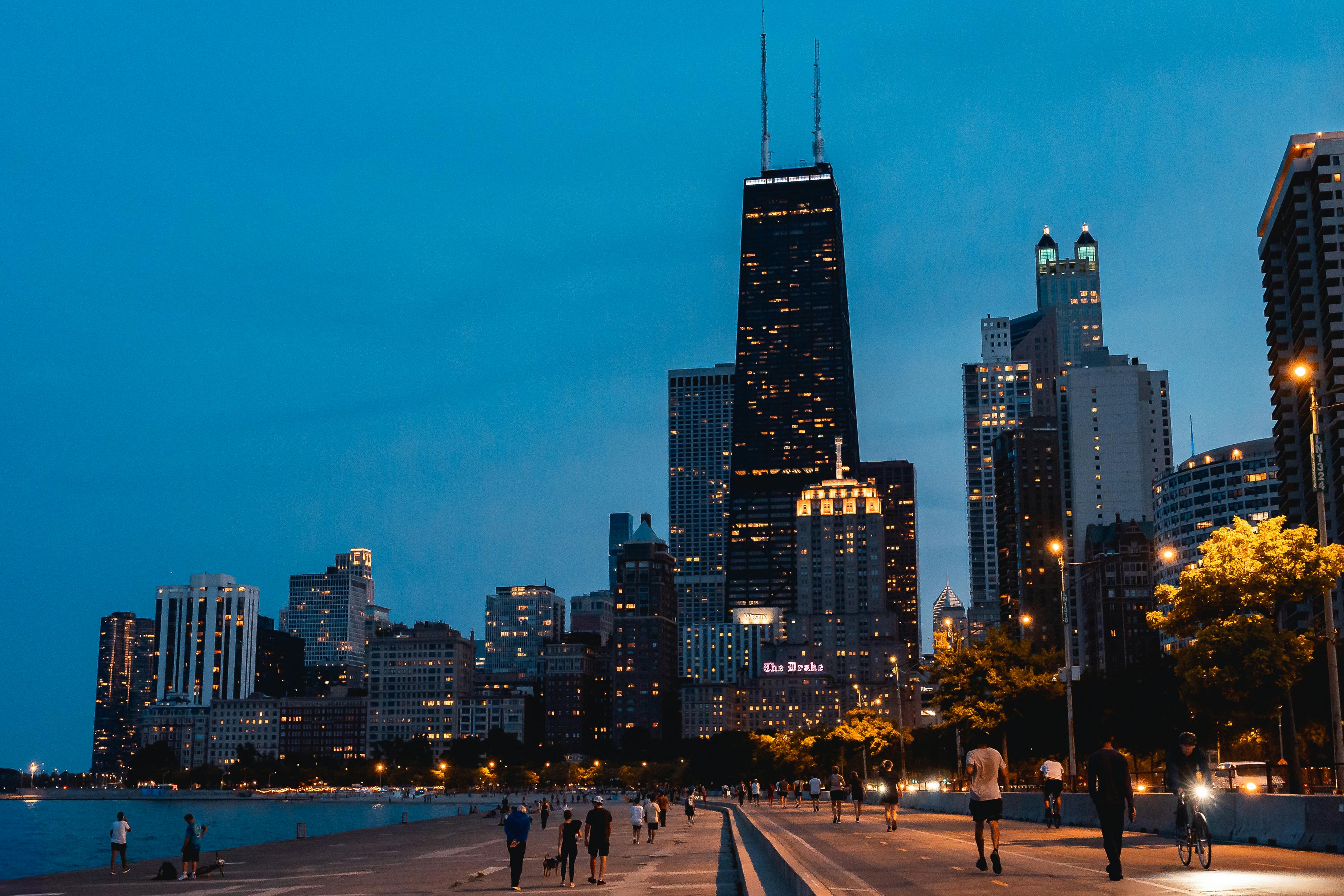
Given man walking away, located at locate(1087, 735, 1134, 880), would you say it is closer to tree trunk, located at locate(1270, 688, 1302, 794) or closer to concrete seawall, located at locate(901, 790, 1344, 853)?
concrete seawall, located at locate(901, 790, 1344, 853)

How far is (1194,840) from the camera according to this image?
23391 mm

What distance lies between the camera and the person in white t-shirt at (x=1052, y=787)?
40.4 metres

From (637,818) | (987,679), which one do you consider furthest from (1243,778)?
(637,818)

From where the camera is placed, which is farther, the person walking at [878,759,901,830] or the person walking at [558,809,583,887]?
the person walking at [878,759,901,830]

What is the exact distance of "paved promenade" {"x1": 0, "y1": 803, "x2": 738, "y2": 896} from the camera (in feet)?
110

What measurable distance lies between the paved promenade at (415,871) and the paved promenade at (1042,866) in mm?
3166

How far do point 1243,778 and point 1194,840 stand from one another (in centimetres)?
3547

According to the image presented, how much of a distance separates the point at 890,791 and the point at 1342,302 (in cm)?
17023

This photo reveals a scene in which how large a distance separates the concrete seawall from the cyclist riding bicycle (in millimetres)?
2611

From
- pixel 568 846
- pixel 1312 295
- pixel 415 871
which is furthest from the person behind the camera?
pixel 1312 295

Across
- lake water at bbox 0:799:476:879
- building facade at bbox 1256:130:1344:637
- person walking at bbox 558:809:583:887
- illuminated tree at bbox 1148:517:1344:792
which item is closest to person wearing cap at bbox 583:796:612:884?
person walking at bbox 558:809:583:887

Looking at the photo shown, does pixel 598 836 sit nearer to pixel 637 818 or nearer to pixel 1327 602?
pixel 1327 602

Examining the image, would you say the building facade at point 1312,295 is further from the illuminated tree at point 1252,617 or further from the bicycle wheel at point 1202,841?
the bicycle wheel at point 1202,841

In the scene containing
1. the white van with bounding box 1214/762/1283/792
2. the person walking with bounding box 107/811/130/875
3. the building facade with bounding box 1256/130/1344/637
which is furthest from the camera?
the building facade with bounding box 1256/130/1344/637
